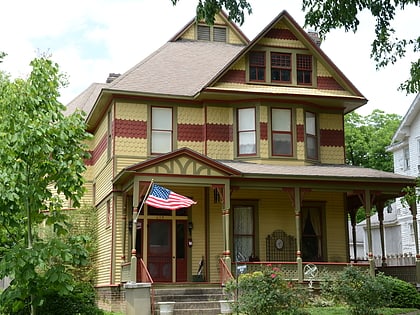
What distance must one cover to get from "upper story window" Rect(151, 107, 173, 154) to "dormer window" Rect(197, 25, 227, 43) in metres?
6.39

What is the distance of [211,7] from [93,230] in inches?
561

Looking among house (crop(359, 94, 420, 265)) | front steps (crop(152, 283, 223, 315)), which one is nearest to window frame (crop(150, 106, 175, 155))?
front steps (crop(152, 283, 223, 315))

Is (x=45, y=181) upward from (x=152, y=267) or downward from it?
upward

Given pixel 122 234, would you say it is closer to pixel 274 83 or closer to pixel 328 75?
pixel 274 83

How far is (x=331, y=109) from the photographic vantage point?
25.0 m

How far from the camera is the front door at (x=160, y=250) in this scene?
22.0 m

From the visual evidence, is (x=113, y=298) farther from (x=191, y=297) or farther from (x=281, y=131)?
(x=281, y=131)

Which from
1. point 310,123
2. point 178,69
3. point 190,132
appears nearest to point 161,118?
point 190,132

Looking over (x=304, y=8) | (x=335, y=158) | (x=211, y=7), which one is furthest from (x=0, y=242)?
(x=335, y=158)

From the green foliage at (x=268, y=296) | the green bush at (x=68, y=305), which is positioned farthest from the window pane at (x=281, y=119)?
the green bush at (x=68, y=305)

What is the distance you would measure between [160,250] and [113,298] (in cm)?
227

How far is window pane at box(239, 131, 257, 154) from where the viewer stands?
76.9 feet

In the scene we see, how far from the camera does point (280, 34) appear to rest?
24172 millimetres

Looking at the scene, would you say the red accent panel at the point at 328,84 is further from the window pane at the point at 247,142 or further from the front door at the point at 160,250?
the front door at the point at 160,250
